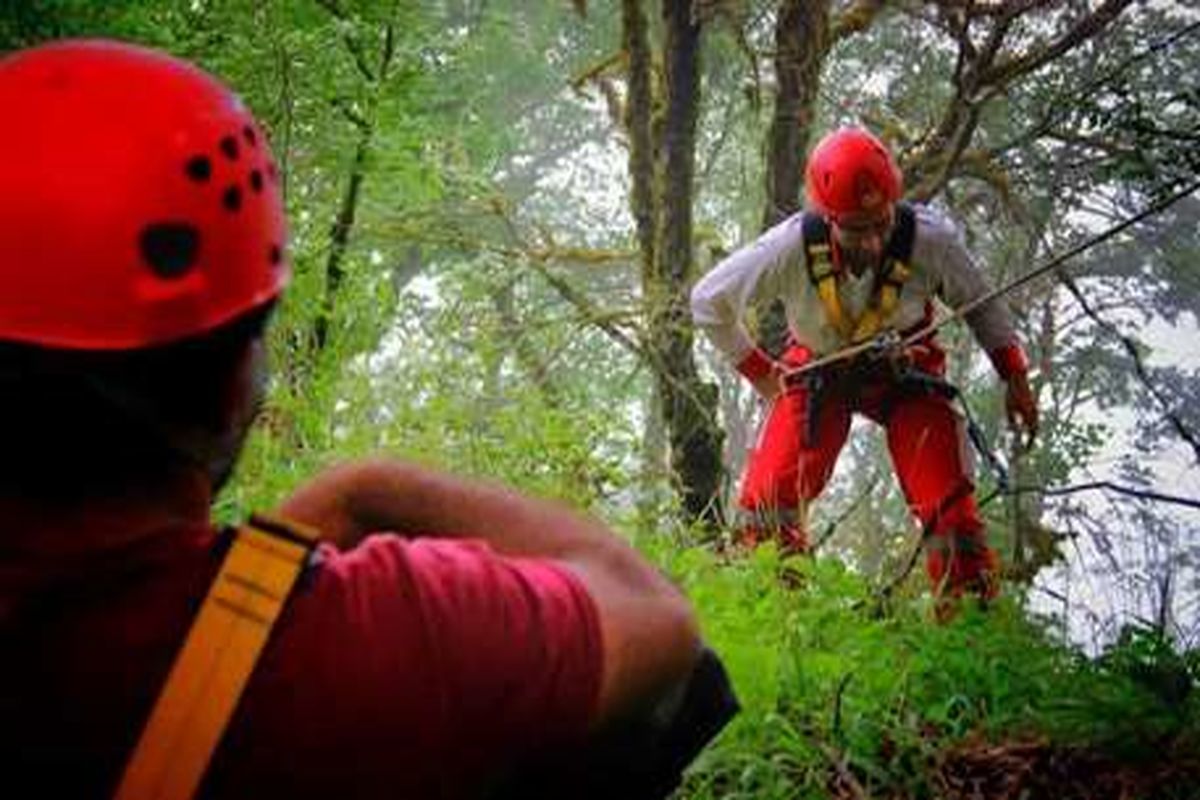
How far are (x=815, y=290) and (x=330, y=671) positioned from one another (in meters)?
4.99

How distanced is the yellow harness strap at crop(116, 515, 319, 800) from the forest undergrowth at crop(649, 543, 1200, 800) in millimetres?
1660

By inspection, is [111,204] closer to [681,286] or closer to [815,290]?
[815,290]

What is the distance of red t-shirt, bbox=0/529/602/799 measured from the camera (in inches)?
51.6

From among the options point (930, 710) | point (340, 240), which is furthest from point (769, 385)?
point (930, 710)

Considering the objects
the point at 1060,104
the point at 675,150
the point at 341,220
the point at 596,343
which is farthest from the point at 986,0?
the point at 596,343

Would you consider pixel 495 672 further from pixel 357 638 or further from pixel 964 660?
pixel 964 660

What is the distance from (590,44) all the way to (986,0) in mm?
12162

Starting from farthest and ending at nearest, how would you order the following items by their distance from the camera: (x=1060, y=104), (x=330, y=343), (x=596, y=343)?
(x=596, y=343) → (x=330, y=343) → (x=1060, y=104)

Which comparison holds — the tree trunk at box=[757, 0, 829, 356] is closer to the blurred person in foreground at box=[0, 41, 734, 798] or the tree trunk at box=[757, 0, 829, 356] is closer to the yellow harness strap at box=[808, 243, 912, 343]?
the yellow harness strap at box=[808, 243, 912, 343]

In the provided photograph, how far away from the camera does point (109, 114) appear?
1.45m

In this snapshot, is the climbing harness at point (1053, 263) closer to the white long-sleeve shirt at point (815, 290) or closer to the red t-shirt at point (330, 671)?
the white long-sleeve shirt at point (815, 290)

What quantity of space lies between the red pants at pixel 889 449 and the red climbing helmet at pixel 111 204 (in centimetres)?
428

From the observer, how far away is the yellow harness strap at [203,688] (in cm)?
128

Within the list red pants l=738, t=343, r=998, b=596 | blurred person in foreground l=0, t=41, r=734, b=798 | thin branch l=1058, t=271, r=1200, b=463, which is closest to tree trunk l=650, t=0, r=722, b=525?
red pants l=738, t=343, r=998, b=596
